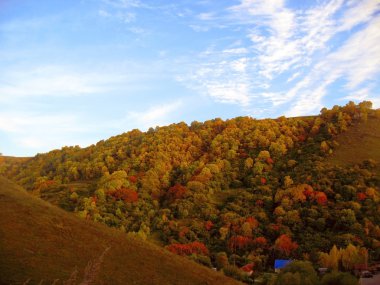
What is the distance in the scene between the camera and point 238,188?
450ft

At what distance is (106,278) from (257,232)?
279ft

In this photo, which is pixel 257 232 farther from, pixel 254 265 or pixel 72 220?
pixel 72 220

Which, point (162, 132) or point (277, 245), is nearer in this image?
point (277, 245)

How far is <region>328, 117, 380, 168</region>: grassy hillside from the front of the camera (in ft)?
414

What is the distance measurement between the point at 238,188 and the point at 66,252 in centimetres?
11585

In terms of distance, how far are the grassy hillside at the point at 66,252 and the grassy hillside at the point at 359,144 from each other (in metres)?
110

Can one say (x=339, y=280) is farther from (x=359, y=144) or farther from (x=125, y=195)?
(x=359, y=144)

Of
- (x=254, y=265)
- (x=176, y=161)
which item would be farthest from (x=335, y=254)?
(x=176, y=161)

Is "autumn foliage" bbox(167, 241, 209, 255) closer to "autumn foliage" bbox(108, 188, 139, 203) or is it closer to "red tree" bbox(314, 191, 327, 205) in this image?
"red tree" bbox(314, 191, 327, 205)

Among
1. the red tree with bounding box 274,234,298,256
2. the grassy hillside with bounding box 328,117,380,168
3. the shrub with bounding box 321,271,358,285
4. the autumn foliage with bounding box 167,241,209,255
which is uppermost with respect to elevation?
the grassy hillside with bounding box 328,117,380,168

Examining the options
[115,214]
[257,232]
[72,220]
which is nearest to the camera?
[72,220]

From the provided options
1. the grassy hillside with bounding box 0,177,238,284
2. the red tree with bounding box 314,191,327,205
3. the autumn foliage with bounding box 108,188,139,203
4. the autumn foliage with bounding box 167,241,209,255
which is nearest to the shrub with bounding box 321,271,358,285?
the grassy hillside with bounding box 0,177,238,284

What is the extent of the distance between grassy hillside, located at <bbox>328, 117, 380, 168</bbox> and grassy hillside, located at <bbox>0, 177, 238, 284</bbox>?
11026 centimetres

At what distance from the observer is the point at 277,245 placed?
295 ft
